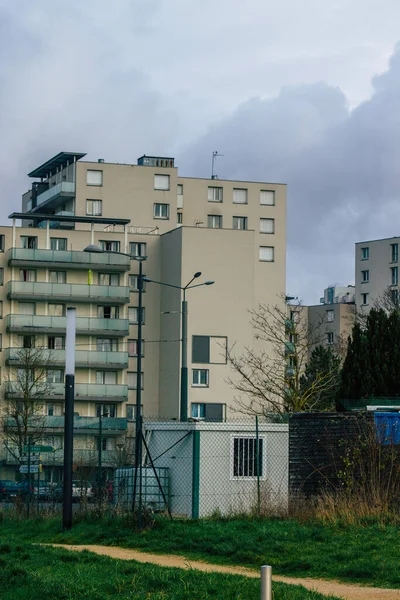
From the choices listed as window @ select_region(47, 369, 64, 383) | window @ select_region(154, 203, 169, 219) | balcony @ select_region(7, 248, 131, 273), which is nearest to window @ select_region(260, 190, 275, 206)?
window @ select_region(154, 203, 169, 219)

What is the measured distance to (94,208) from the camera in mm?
97438

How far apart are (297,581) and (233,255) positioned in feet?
235

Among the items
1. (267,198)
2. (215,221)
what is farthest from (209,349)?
(267,198)

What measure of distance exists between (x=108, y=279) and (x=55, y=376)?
8.24 metres

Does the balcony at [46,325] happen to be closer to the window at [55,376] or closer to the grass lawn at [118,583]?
the window at [55,376]

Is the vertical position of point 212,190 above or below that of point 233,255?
above

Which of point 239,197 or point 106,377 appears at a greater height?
point 239,197

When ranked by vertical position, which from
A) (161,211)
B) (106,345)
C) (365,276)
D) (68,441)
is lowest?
(68,441)

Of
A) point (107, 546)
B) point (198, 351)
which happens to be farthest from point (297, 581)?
point (198, 351)

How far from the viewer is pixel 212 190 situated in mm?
103812

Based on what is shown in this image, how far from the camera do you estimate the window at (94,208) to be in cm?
9719

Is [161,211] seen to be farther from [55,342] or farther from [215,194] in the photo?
[55,342]

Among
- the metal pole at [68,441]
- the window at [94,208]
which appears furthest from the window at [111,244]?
the metal pole at [68,441]

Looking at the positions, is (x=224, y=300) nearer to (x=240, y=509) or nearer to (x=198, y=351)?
(x=198, y=351)
